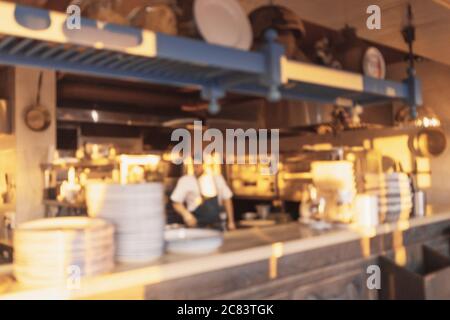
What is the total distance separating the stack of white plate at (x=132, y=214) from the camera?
1511 mm

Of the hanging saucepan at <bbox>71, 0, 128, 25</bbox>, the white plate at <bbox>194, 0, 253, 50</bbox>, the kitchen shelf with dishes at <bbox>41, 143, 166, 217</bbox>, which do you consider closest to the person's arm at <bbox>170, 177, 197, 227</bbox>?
the kitchen shelf with dishes at <bbox>41, 143, 166, 217</bbox>

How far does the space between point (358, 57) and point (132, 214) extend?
4.72ft

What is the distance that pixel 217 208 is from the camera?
4.07 metres

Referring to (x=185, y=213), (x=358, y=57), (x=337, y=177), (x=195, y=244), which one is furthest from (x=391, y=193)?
(x=185, y=213)

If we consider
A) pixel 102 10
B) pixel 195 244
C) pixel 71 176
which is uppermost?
pixel 102 10

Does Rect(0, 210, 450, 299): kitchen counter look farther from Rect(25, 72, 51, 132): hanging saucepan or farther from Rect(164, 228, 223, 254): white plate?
Rect(25, 72, 51, 132): hanging saucepan

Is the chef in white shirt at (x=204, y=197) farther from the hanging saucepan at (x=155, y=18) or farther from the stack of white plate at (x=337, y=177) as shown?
the hanging saucepan at (x=155, y=18)

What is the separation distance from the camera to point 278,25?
198 cm

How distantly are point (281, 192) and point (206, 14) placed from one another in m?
4.97

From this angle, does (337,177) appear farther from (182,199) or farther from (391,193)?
(182,199)

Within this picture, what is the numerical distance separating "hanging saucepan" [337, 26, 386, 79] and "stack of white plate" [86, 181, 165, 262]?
1.29m

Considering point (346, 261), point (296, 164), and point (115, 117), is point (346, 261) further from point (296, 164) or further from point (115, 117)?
point (296, 164)

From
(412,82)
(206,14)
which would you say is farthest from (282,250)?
(412,82)

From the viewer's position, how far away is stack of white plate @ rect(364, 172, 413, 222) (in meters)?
2.53
